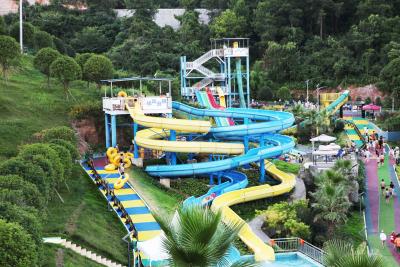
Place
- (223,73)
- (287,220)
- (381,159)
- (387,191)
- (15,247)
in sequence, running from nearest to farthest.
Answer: (15,247), (287,220), (387,191), (381,159), (223,73)

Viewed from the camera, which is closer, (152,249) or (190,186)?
(152,249)

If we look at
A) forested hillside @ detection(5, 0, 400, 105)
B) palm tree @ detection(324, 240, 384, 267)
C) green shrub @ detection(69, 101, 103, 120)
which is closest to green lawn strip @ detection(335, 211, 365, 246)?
palm tree @ detection(324, 240, 384, 267)

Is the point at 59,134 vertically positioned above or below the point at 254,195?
above

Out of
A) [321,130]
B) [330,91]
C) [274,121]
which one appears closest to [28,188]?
[274,121]

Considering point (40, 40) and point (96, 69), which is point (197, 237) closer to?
point (96, 69)

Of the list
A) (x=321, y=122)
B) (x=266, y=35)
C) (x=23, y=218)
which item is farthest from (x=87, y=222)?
(x=266, y=35)

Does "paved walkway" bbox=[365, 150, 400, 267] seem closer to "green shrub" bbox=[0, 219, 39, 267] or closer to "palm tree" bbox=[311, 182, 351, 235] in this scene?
"palm tree" bbox=[311, 182, 351, 235]
